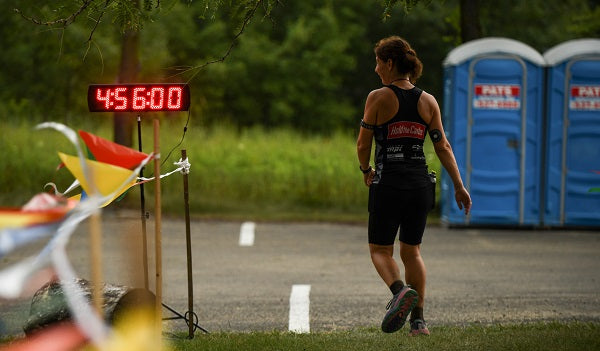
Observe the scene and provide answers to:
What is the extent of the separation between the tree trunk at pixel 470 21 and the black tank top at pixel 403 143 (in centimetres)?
1024

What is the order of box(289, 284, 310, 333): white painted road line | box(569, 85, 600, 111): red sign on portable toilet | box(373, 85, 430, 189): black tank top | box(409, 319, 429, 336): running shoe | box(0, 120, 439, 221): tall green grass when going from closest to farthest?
box(373, 85, 430, 189): black tank top < box(409, 319, 429, 336): running shoe < box(289, 284, 310, 333): white painted road line < box(569, 85, 600, 111): red sign on portable toilet < box(0, 120, 439, 221): tall green grass

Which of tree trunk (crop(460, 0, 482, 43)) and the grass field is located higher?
tree trunk (crop(460, 0, 482, 43))

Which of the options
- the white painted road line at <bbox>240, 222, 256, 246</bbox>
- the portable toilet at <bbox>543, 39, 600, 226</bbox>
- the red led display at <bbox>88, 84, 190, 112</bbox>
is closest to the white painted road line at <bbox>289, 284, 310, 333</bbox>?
the red led display at <bbox>88, 84, 190, 112</bbox>

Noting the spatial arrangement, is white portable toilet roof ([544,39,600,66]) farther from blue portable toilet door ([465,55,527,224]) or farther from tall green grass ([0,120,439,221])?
tall green grass ([0,120,439,221])

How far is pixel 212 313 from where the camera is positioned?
8445 mm

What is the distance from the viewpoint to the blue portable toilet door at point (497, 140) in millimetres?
14125

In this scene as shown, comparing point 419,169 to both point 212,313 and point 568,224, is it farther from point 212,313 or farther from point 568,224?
point 568,224

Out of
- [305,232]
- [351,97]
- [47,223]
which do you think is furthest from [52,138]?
[351,97]

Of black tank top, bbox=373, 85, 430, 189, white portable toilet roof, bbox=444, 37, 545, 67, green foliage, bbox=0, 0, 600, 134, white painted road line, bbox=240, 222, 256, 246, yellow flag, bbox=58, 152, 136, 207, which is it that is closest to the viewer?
yellow flag, bbox=58, 152, 136, 207

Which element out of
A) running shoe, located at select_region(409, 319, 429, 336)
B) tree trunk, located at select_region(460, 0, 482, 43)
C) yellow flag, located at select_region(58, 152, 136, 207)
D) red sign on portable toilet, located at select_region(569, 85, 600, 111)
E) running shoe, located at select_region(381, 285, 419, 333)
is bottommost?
running shoe, located at select_region(409, 319, 429, 336)

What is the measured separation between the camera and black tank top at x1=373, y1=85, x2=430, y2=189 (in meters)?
6.37

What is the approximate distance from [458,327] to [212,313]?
7.03 feet

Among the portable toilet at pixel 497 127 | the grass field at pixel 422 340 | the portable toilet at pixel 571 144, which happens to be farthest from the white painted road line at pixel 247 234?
the grass field at pixel 422 340

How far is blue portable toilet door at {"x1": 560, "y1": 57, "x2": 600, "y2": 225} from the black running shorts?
8399 mm
